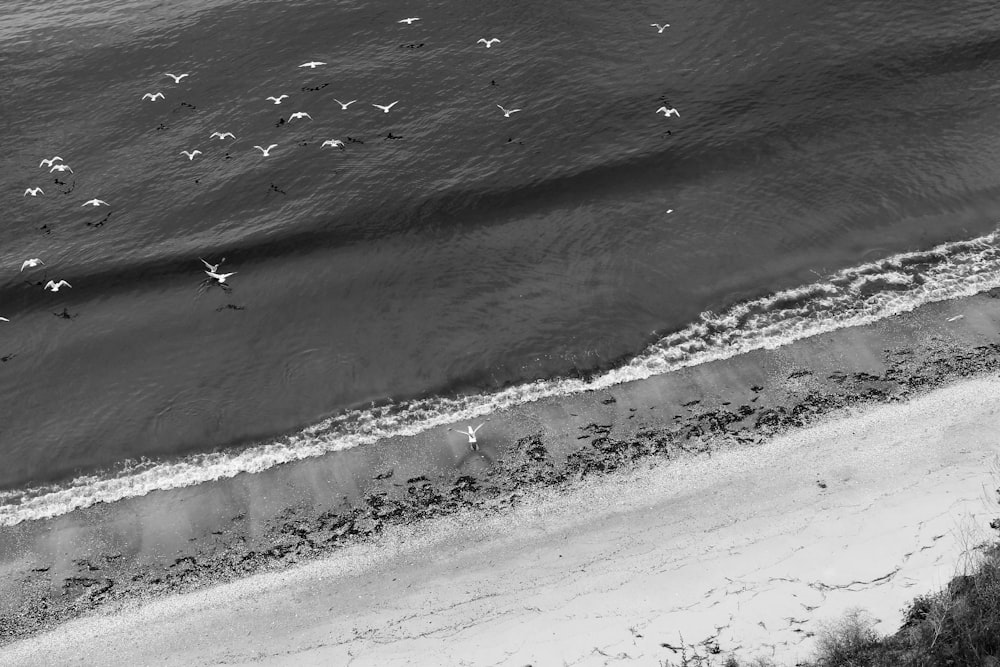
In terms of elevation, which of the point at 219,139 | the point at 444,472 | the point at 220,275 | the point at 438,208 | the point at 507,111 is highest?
the point at 219,139

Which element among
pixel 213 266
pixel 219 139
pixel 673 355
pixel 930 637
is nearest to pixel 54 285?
pixel 213 266

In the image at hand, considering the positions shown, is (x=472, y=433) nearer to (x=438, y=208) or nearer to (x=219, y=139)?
(x=438, y=208)

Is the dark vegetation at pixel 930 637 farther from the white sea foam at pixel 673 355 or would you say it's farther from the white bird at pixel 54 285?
the white bird at pixel 54 285

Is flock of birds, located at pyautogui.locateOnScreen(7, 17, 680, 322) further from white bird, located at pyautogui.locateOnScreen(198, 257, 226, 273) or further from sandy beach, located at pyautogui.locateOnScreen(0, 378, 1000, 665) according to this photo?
sandy beach, located at pyautogui.locateOnScreen(0, 378, 1000, 665)

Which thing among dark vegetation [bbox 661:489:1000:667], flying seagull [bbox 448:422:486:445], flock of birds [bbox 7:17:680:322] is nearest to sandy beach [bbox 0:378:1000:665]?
dark vegetation [bbox 661:489:1000:667]

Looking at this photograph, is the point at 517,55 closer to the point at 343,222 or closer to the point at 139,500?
the point at 343,222

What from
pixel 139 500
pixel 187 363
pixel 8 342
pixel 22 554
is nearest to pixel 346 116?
pixel 187 363
